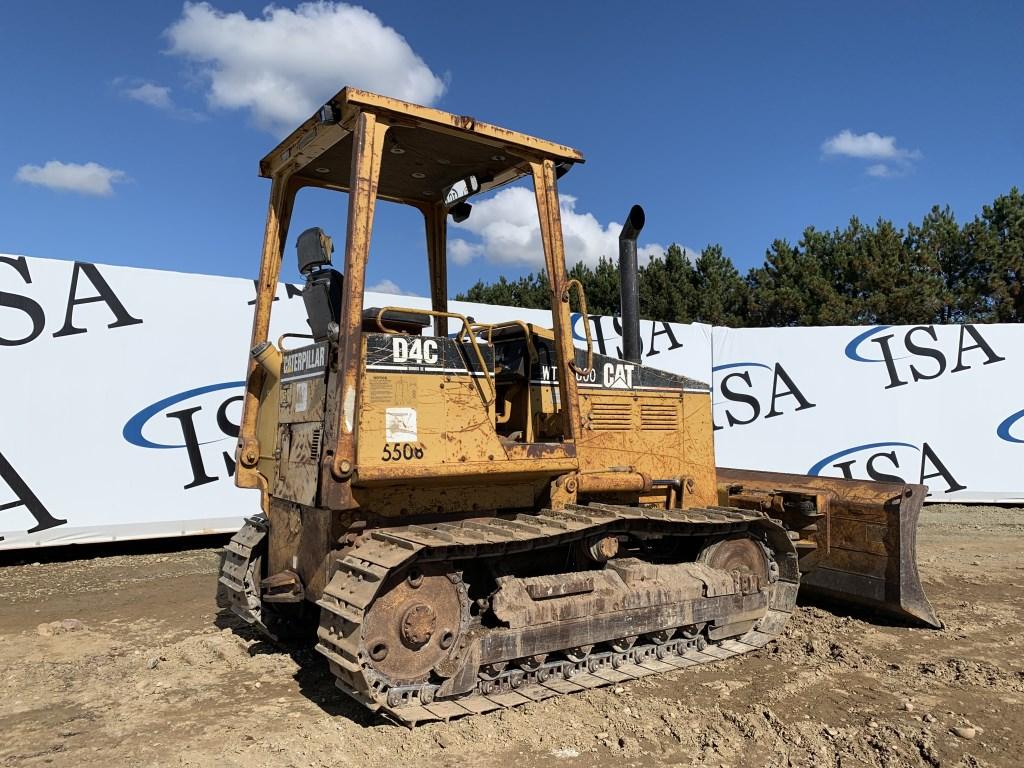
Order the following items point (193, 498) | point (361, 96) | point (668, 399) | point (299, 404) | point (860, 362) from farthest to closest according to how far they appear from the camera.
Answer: point (860, 362) < point (193, 498) < point (668, 399) < point (299, 404) < point (361, 96)

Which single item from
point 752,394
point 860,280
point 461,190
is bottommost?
point 752,394

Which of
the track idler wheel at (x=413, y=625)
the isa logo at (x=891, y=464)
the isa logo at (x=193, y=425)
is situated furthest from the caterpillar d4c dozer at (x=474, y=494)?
the isa logo at (x=891, y=464)

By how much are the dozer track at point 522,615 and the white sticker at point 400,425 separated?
1.87ft

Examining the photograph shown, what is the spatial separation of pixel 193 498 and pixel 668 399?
6.58 metres

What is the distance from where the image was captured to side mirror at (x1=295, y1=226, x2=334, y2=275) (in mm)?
5117

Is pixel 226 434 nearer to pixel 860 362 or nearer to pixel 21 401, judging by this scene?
pixel 21 401

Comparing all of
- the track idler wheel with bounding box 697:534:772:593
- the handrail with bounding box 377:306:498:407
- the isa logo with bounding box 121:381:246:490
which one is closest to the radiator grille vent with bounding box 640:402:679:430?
the track idler wheel with bounding box 697:534:772:593

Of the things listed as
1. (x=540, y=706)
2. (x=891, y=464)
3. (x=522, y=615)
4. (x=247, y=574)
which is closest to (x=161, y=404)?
(x=247, y=574)

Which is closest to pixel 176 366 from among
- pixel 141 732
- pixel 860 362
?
pixel 141 732

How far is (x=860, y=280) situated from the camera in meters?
25.8

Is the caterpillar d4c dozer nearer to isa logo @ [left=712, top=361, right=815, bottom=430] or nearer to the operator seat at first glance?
the operator seat

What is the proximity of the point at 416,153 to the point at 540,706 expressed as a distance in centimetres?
374

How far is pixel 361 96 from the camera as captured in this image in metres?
4.62

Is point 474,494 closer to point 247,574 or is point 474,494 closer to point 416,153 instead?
point 247,574
